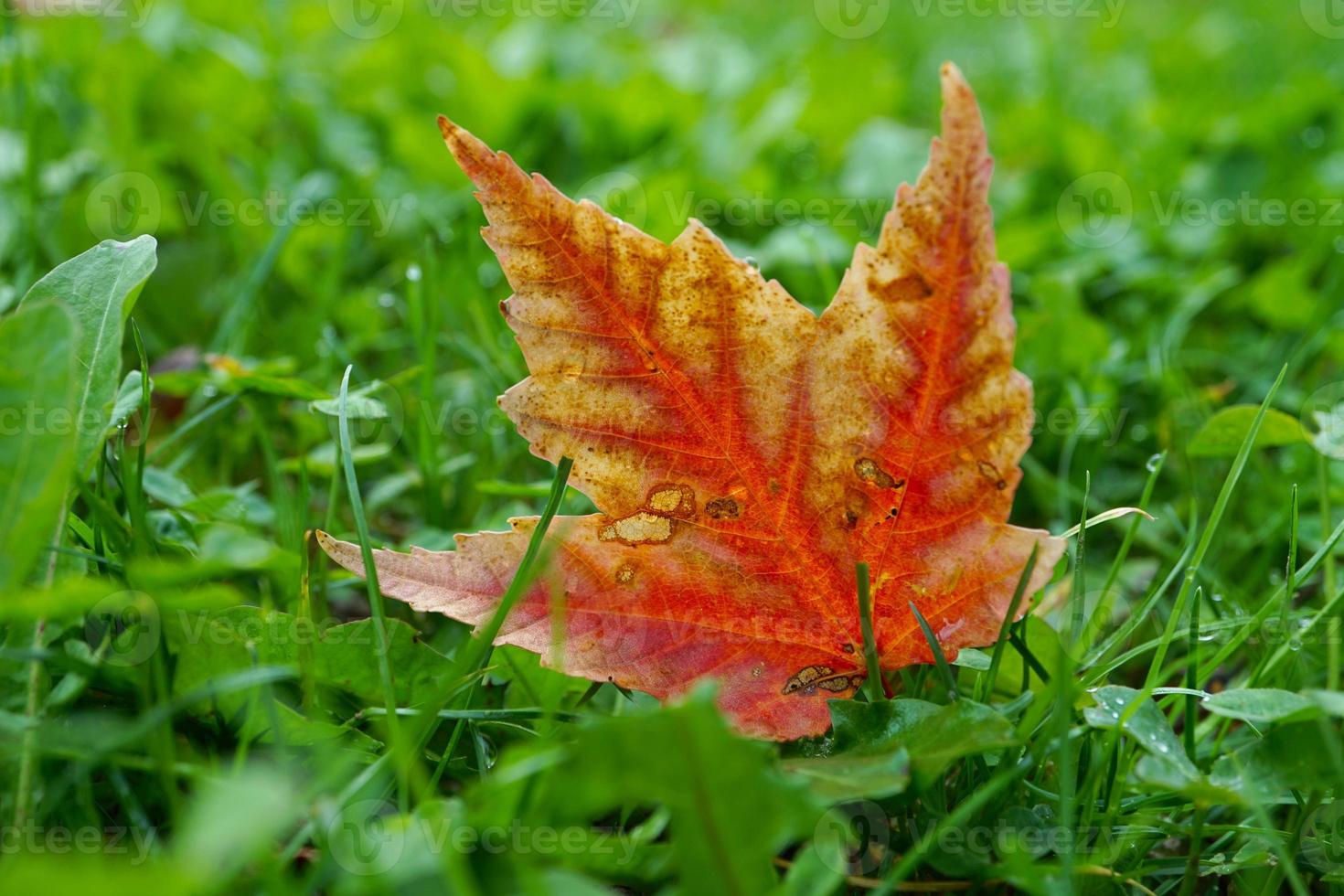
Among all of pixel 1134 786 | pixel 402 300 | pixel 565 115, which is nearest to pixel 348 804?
pixel 1134 786

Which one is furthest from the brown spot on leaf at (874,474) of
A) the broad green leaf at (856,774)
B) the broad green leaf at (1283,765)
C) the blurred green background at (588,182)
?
the blurred green background at (588,182)

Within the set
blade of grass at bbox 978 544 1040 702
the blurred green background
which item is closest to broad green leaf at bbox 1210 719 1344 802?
blade of grass at bbox 978 544 1040 702

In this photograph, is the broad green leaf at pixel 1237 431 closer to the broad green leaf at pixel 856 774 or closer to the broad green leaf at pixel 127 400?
→ the broad green leaf at pixel 856 774

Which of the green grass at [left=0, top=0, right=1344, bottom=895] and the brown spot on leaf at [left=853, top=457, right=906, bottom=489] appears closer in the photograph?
the green grass at [left=0, top=0, right=1344, bottom=895]

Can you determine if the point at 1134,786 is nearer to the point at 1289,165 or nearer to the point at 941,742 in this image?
the point at 941,742

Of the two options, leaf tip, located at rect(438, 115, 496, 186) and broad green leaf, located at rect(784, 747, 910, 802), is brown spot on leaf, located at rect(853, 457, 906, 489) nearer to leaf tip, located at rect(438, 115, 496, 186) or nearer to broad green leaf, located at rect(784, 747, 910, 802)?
broad green leaf, located at rect(784, 747, 910, 802)

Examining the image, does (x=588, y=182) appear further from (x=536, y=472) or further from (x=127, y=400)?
(x=127, y=400)

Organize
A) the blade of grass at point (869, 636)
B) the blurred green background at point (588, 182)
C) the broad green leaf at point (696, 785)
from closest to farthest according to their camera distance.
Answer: the broad green leaf at point (696, 785) < the blade of grass at point (869, 636) < the blurred green background at point (588, 182)
